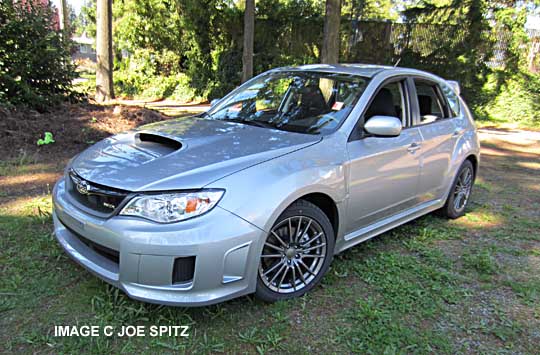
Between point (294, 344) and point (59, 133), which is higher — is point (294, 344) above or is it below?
below

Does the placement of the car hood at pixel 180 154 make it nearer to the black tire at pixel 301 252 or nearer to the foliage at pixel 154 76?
the black tire at pixel 301 252

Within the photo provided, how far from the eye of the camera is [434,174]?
4.17 m

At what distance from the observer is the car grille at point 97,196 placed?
255cm

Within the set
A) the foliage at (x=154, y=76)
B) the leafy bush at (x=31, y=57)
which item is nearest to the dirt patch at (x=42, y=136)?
the leafy bush at (x=31, y=57)

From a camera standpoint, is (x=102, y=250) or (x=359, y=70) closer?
(x=102, y=250)

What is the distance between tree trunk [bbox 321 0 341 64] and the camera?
406 inches

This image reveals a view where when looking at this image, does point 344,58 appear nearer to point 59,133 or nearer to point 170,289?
point 59,133

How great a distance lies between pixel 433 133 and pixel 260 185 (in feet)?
7.38

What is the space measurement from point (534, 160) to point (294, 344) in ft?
25.8

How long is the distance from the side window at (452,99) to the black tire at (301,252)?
237cm

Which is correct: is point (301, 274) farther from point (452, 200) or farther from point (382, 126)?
point (452, 200)

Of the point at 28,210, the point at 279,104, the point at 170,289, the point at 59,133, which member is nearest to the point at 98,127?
the point at 59,133

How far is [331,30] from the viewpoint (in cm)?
1041

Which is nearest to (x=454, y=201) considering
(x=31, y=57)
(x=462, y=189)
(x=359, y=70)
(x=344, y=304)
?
(x=462, y=189)
